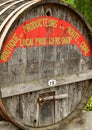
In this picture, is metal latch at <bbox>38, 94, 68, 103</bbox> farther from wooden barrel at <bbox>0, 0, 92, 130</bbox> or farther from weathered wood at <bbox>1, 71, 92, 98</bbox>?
weathered wood at <bbox>1, 71, 92, 98</bbox>

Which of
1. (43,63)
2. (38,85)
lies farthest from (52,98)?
(43,63)

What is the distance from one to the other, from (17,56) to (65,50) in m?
0.66

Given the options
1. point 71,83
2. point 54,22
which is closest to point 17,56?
point 54,22

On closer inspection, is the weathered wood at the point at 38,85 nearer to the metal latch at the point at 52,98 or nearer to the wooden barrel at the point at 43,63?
the wooden barrel at the point at 43,63

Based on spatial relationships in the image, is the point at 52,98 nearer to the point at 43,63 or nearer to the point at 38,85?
the point at 38,85

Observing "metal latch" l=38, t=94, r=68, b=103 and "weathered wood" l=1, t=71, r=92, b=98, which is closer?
"weathered wood" l=1, t=71, r=92, b=98

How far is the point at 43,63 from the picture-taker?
3.95 meters

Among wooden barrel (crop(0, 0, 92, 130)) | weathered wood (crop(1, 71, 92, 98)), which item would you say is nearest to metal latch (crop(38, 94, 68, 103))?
wooden barrel (crop(0, 0, 92, 130))

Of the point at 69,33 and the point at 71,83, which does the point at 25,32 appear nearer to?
the point at 69,33

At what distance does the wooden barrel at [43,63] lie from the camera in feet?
11.9

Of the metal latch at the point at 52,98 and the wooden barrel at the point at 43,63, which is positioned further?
the metal latch at the point at 52,98

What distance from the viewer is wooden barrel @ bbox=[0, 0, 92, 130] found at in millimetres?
3635

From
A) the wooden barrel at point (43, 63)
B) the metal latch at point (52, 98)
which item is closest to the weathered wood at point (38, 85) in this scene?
the wooden barrel at point (43, 63)

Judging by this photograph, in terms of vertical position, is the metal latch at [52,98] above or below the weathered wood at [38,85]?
below
